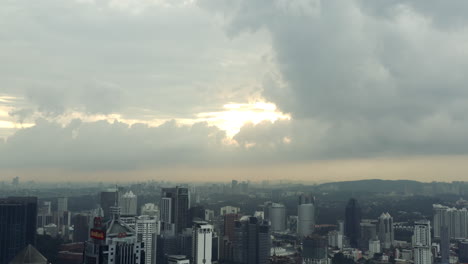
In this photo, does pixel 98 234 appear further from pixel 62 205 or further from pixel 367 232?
pixel 367 232

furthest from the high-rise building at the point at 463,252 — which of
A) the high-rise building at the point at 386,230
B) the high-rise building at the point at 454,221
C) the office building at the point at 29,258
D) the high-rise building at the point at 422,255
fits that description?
the office building at the point at 29,258

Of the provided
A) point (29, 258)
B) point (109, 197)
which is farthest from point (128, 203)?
point (29, 258)

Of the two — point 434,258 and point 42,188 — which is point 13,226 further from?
point 434,258

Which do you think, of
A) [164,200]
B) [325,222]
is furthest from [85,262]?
[325,222]

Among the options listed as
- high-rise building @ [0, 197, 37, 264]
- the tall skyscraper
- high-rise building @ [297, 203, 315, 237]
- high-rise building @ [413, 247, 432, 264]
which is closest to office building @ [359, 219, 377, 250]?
high-rise building @ [297, 203, 315, 237]

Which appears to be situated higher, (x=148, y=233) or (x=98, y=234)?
(x=98, y=234)

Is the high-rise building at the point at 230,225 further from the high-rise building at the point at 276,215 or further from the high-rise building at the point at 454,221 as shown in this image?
the high-rise building at the point at 454,221

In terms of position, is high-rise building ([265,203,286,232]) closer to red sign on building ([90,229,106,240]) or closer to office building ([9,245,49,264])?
red sign on building ([90,229,106,240])
